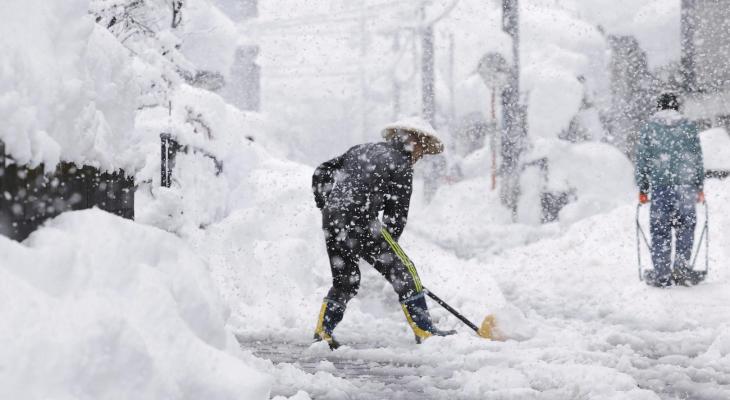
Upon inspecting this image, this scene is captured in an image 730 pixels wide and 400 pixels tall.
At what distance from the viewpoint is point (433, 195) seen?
90.1ft

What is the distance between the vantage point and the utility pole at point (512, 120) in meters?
18.8

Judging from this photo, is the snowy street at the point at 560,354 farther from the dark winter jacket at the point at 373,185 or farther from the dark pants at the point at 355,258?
the dark winter jacket at the point at 373,185

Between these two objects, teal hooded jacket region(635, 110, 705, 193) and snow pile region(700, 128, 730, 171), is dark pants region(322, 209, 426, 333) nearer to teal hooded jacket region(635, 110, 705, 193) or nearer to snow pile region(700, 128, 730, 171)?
teal hooded jacket region(635, 110, 705, 193)

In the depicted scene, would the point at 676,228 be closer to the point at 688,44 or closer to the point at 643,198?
the point at 643,198

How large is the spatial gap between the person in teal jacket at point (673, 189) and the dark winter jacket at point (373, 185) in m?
4.02

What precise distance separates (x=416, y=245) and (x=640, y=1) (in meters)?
12.6

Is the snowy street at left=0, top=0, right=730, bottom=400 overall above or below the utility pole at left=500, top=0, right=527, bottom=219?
below

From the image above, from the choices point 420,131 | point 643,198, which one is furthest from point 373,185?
point 643,198

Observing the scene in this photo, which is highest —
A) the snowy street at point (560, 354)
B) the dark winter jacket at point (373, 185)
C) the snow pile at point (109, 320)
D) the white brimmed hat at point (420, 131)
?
the white brimmed hat at point (420, 131)

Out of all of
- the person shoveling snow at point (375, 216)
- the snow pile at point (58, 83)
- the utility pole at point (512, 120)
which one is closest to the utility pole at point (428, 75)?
the utility pole at point (512, 120)

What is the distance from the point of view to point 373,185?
5645 millimetres

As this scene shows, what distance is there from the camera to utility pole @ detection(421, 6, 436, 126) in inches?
916

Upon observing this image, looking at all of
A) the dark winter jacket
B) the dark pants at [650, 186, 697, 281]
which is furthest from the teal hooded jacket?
the dark winter jacket

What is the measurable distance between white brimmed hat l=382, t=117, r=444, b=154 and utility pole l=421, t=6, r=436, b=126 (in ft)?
56.4
